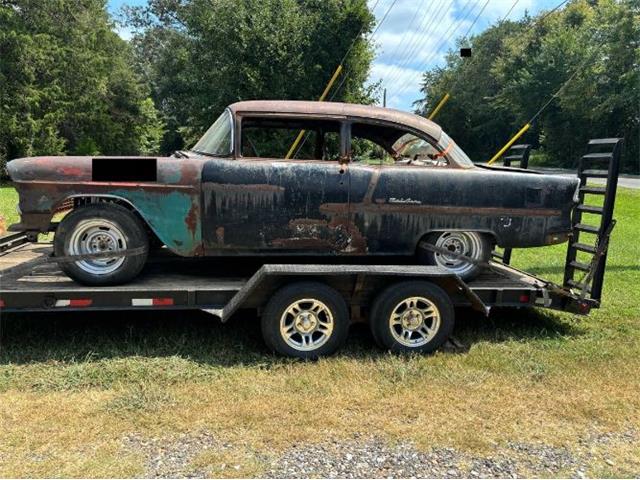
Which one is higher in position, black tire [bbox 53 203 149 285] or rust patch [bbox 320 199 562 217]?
rust patch [bbox 320 199 562 217]

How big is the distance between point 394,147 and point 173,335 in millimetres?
2734

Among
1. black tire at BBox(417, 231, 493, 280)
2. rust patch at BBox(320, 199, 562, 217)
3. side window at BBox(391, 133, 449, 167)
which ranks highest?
side window at BBox(391, 133, 449, 167)

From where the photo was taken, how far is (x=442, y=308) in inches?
187

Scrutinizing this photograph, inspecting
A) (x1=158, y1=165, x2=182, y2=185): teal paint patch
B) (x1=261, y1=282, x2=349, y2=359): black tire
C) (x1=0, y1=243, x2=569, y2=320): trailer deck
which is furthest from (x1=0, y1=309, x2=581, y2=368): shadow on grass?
(x1=158, y1=165, x2=182, y2=185): teal paint patch

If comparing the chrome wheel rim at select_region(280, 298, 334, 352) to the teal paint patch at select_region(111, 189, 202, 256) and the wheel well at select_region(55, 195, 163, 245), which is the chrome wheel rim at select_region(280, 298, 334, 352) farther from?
the wheel well at select_region(55, 195, 163, 245)

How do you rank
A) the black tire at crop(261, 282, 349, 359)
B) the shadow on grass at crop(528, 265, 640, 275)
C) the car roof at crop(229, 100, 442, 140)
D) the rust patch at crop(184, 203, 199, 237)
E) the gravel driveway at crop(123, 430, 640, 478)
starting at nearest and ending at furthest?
the gravel driveway at crop(123, 430, 640, 478) → the black tire at crop(261, 282, 349, 359) → the rust patch at crop(184, 203, 199, 237) → the car roof at crop(229, 100, 442, 140) → the shadow on grass at crop(528, 265, 640, 275)

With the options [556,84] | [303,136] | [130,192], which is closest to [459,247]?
[303,136]

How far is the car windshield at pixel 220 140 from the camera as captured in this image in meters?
4.99

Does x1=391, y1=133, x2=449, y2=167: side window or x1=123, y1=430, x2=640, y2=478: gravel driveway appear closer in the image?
x1=123, y1=430, x2=640, y2=478: gravel driveway

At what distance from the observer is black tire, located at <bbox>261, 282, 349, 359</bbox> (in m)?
4.55

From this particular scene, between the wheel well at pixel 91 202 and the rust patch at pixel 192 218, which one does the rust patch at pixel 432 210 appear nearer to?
the rust patch at pixel 192 218

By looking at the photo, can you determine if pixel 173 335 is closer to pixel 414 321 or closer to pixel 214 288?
pixel 214 288

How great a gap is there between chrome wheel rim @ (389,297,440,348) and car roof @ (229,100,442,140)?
5.25ft

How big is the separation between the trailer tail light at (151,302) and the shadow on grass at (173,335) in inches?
17.8
